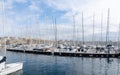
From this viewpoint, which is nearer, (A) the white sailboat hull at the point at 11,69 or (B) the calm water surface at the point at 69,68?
(A) the white sailboat hull at the point at 11,69

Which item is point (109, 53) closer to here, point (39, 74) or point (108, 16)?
point (108, 16)

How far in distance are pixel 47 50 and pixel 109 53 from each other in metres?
21.1

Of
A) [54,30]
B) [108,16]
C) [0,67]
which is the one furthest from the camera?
[54,30]

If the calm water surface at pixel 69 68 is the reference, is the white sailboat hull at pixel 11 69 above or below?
above

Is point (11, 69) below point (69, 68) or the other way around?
the other way around

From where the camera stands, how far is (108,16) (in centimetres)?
6519

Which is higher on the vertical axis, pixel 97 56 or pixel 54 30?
pixel 54 30

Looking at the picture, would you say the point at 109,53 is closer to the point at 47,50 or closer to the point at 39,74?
the point at 47,50

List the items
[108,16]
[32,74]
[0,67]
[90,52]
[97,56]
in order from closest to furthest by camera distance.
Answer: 1. [0,67]
2. [32,74]
3. [97,56]
4. [90,52]
5. [108,16]

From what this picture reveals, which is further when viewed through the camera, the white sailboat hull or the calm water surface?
the calm water surface

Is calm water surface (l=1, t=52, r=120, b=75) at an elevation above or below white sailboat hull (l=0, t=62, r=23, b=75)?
below

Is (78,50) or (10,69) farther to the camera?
(78,50)

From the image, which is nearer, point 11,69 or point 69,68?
point 11,69

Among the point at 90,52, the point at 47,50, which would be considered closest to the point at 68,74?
the point at 90,52
